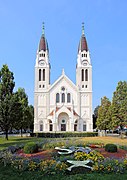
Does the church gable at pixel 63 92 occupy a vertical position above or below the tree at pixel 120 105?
above

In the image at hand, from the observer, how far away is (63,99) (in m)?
67.8

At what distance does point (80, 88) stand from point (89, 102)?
15.6 ft

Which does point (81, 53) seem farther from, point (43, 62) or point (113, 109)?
point (113, 109)

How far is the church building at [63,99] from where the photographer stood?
6500cm

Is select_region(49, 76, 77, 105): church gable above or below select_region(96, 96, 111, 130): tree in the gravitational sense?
above

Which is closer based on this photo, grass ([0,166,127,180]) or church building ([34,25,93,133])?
grass ([0,166,127,180])

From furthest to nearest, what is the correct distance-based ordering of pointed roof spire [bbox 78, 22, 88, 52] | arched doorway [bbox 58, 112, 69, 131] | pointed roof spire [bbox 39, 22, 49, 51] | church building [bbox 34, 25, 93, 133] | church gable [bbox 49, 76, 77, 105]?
pointed roof spire [bbox 39, 22, 49, 51]
pointed roof spire [bbox 78, 22, 88, 52]
church gable [bbox 49, 76, 77, 105]
arched doorway [bbox 58, 112, 69, 131]
church building [bbox 34, 25, 93, 133]

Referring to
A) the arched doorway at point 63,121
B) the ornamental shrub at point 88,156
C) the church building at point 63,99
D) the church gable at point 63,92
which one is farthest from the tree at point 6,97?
the church gable at point 63,92

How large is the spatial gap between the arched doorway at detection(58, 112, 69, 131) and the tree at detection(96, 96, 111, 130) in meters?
11.1

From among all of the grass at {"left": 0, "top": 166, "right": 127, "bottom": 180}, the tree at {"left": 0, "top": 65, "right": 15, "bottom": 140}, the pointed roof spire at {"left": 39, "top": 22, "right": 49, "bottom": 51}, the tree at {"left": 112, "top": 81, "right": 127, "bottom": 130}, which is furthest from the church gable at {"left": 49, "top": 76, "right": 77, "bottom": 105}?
the grass at {"left": 0, "top": 166, "right": 127, "bottom": 180}

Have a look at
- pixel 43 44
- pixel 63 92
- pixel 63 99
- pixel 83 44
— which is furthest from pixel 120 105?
pixel 43 44

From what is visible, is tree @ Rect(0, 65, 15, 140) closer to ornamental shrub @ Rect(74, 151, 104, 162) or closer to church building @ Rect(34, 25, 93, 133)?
ornamental shrub @ Rect(74, 151, 104, 162)

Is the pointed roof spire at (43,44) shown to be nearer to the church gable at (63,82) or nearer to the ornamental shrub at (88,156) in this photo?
the church gable at (63,82)

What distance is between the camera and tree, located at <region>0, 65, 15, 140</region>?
3509cm
